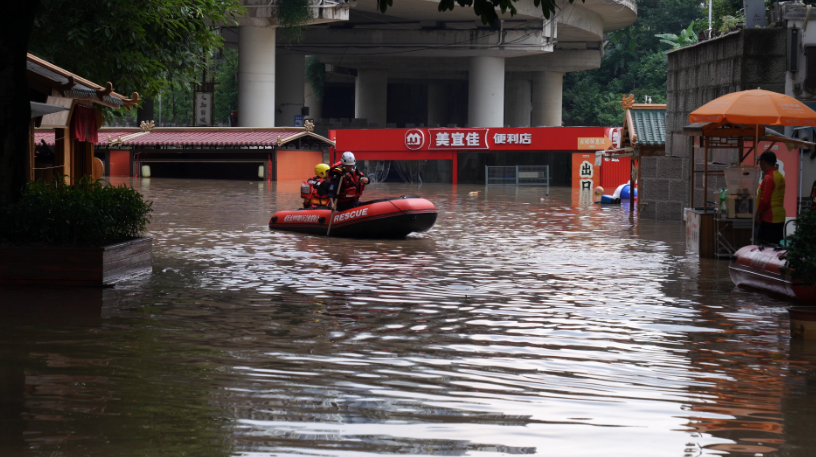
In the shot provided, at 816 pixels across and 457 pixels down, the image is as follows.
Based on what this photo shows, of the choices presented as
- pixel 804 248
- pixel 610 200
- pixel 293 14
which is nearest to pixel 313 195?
pixel 804 248

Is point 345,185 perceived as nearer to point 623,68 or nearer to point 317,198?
point 317,198

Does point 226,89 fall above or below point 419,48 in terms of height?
below

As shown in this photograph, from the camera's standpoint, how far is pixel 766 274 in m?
10.8

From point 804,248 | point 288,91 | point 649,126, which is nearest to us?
point 804,248

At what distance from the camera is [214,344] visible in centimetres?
786

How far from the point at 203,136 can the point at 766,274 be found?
136ft

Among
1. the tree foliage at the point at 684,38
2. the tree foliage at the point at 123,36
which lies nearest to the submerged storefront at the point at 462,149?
the tree foliage at the point at 684,38

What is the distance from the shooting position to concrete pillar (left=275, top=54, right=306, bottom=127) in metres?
61.1

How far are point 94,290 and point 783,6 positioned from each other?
1280 centimetres

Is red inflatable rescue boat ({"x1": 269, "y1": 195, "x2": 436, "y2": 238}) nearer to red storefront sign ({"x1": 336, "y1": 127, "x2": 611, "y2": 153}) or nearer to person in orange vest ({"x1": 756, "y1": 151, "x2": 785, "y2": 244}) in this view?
person in orange vest ({"x1": 756, "y1": 151, "x2": 785, "y2": 244})

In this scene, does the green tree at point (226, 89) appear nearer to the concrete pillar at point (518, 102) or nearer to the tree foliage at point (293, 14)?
the concrete pillar at point (518, 102)

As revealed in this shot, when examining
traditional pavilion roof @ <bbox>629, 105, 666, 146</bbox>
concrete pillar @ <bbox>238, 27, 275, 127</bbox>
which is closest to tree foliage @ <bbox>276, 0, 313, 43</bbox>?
concrete pillar @ <bbox>238, 27, 275, 127</bbox>

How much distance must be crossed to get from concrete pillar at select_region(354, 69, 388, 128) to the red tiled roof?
68.7 feet

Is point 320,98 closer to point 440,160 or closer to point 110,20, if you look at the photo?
point 440,160
